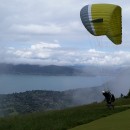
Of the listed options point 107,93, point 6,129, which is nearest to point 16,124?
point 6,129

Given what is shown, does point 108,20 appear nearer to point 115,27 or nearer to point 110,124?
point 115,27

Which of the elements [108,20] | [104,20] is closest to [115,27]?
[108,20]

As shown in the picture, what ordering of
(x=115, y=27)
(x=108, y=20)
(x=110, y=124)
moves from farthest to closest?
(x=115, y=27) < (x=108, y=20) < (x=110, y=124)

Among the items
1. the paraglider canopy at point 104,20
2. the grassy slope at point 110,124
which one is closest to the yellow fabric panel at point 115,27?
the paraglider canopy at point 104,20

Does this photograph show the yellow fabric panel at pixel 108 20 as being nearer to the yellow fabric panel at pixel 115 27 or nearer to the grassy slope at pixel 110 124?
the yellow fabric panel at pixel 115 27

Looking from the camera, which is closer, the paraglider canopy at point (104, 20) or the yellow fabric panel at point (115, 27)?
the paraglider canopy at point (104, 20)

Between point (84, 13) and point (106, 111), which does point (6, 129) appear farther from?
point (84, 13)
